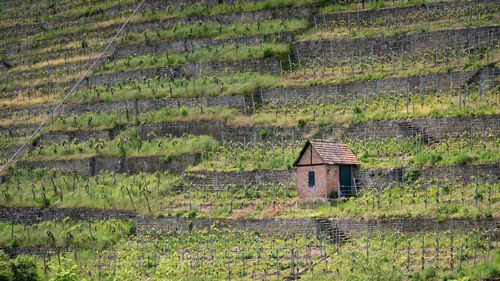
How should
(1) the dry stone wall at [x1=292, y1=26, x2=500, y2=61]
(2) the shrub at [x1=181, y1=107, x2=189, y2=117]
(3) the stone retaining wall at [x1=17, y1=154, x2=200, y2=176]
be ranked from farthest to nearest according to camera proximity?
(2) the shrub at [x1=181, y1=107, x2=189, y2=117] → (1) the dry stone wall at [x1=292, y1=26, x2=500, y2=61] → (3) the stone retaining wall at [x1=17, y1=154, x2=200, y2=176]

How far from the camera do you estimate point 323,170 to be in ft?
116

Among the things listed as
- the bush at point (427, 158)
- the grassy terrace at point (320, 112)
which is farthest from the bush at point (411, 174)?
the grassy terrace at point (320, 112)

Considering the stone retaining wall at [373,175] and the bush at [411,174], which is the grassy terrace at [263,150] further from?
the bush at [411,174]

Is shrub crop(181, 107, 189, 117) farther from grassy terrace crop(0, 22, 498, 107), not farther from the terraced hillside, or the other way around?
grassy terrace crop(0, 22, 498, 107)

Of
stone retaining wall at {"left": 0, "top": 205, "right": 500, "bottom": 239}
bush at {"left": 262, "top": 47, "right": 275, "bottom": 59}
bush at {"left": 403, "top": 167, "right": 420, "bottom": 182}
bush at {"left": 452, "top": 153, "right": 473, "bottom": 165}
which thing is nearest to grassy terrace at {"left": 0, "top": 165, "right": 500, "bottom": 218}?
bush at {"left": 403, "top": 167, "right": 420, "bottom": 182}

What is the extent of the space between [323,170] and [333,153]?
1.06 m

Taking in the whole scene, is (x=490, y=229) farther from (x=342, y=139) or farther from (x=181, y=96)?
(x=181, y=96)

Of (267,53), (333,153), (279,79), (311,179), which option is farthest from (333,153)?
(267,53)

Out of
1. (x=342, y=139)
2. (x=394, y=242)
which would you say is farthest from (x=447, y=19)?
(x=394, y=242)

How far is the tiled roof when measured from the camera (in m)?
35.3

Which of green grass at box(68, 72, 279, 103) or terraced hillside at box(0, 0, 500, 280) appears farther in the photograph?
green grass at box(68, 72, 279, 103)

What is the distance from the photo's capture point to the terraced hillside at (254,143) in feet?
103

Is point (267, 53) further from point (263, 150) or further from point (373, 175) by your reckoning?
point (373, 175)

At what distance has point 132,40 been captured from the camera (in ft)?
169
